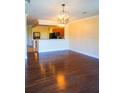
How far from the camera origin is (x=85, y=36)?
7.57 meters

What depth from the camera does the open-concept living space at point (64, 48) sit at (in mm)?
2996

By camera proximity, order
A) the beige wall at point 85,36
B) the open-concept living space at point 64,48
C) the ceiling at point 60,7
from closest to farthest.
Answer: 1. the open-concept living space at point 64,48
2. the ceiling at point 60,7
3. the beige wall at point 85,36

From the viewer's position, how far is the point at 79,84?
118 inches

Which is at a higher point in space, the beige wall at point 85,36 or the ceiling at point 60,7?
the ceiling at point 60,7

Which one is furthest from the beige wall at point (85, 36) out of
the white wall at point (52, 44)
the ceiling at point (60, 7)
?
the ceiling at point (60, 7)

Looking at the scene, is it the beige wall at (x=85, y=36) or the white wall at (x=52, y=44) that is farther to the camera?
the white wall at (x=52, y=44)

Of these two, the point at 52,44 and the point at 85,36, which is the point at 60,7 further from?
the point at 52,44

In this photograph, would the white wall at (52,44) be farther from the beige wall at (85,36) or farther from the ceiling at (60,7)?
the ceiling at (60,7)

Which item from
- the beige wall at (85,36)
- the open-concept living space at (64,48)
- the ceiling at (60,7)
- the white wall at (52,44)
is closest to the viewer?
the open-concept living space at (64,48)

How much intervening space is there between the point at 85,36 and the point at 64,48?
2.57 m

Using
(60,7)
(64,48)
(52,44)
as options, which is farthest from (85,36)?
(60,7)
